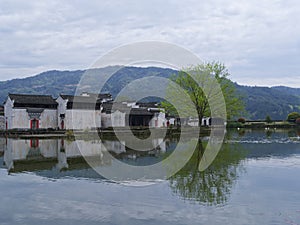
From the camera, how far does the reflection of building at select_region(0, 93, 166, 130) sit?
47.0 metres

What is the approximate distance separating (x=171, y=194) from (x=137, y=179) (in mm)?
2857

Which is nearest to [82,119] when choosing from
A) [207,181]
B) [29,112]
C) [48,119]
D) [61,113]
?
[61,113]

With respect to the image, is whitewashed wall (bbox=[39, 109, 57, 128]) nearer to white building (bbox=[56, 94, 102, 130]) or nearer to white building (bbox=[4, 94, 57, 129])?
white building (bbox=[4, 94, 57, 129])

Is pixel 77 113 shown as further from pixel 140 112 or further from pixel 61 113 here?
pixel 140 112

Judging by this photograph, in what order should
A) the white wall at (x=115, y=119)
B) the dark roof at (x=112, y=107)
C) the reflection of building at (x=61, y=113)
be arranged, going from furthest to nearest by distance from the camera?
the dark roof at (x=112, y=107), the white wall at (x=115, y=119), the reflection of building at (x=61, y=113)

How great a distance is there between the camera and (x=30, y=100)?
48.4 metres

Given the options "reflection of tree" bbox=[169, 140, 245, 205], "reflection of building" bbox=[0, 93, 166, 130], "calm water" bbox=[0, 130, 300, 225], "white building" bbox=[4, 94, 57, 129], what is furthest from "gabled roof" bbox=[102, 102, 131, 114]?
"reflection of tree" bbox=[169, 140, 245, 205]

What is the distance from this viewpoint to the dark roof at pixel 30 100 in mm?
47197

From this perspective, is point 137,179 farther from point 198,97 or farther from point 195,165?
point 198,97

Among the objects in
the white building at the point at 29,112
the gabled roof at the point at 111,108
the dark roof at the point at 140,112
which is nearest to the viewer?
the white building at the point at 29,112

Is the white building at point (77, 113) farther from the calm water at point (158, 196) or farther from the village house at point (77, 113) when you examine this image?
the calm water at point (158, 196)

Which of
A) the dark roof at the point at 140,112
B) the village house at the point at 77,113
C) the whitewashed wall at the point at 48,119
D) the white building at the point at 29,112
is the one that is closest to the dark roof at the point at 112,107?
the dark roof at the point at 140,112

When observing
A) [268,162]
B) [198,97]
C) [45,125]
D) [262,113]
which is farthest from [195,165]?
[262,113]

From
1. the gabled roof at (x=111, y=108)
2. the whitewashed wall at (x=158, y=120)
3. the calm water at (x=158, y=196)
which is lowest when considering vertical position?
the calm water at (x=158, y=196)
